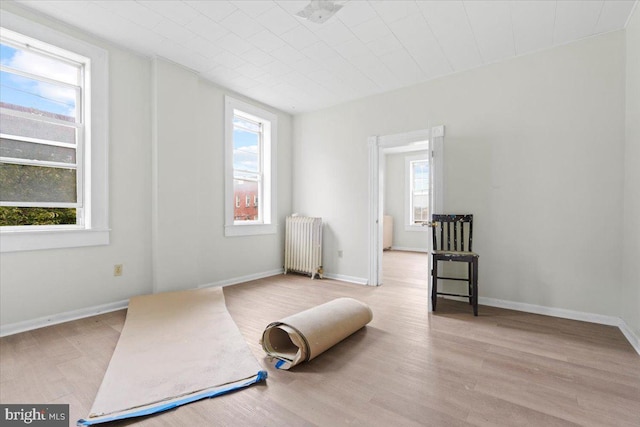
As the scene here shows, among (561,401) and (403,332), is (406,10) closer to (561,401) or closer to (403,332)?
(403,332)

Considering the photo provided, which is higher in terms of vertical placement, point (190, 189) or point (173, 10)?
point (173, 10)

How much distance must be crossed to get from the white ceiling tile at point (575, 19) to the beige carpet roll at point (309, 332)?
301cm

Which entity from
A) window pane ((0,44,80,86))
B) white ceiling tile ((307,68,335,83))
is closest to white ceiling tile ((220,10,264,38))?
white ceiling tile ((307,68,335,83))

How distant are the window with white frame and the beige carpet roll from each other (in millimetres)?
5877

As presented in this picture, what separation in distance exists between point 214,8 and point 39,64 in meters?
1.72

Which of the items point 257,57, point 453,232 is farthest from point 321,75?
point 453,232

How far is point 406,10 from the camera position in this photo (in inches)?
95.5

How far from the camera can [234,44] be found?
9.70 ft

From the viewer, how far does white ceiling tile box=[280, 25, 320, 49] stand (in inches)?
107

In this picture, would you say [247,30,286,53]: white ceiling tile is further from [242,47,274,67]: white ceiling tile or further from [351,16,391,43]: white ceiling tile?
[351,16,391,43]: white ceiling tile

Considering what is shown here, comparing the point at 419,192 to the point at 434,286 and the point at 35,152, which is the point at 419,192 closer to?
the point at 434,286

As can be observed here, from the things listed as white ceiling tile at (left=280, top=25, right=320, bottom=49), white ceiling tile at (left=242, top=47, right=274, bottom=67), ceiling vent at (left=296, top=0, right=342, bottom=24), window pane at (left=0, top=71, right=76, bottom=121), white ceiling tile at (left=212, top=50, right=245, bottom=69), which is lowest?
window pane at (left=0, top=71, right=76, bottom=121)

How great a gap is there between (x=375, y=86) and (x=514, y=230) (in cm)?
243

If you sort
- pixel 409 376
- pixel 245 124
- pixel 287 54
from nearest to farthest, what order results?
pixel 409 376 → pixel 287 54 → pixel 245 124
